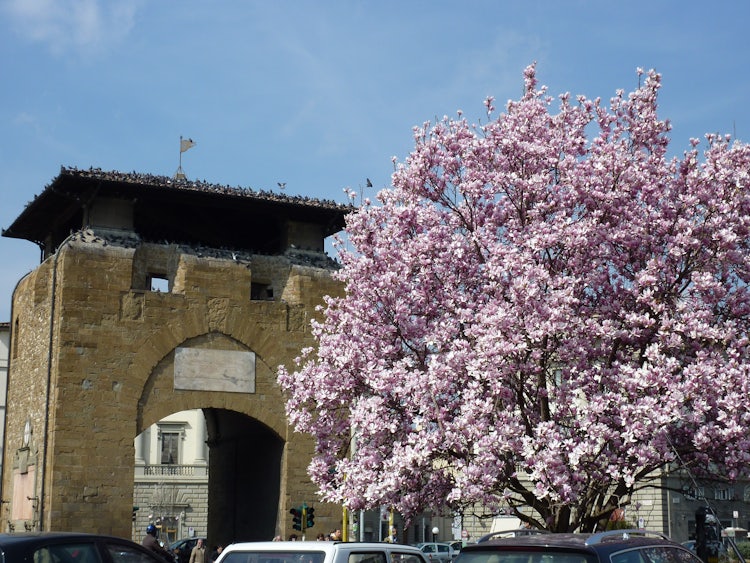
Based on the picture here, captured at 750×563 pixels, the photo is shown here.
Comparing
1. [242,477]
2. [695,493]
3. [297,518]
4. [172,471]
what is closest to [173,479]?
[172,471]

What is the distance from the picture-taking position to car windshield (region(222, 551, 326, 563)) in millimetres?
9016

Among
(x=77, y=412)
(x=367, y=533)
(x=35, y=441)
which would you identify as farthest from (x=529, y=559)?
(x=367, y=533)

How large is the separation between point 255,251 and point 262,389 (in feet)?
16.4

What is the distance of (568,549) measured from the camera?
7934 mm

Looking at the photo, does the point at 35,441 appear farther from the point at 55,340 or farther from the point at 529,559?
the point at 529,559

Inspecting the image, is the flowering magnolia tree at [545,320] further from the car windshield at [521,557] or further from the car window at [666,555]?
the car windshield at [521,557]

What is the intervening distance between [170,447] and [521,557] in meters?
53.3

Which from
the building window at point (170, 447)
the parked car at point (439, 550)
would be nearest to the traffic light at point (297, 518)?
the parked car at point (439, 550)

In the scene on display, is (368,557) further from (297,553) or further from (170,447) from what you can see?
(170,447)

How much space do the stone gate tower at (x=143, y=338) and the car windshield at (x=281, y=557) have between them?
57.7 ft

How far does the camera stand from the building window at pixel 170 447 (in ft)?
194

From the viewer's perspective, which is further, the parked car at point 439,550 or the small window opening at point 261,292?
the parked car at point 439,550

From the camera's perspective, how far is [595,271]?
54.3 ft

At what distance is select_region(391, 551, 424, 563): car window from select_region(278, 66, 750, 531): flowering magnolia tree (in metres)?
4.78
